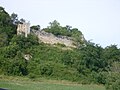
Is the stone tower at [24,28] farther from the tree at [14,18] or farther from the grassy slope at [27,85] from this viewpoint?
the grassy slope at [27,85]

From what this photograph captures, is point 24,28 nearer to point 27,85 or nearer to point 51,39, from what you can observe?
point 51,39

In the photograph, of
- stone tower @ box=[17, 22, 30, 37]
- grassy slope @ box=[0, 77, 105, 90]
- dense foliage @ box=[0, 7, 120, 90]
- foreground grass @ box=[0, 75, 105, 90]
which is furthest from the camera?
stone tower @ box=[17, 22, 30, 37]

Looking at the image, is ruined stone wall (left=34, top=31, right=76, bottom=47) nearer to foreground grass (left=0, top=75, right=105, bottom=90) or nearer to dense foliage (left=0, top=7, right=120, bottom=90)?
dense foliage (left=0, top=7, right=120, bottom=90)

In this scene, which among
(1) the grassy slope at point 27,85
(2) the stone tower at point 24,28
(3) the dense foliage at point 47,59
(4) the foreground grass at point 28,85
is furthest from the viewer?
(2) the stone tower at point 24,28

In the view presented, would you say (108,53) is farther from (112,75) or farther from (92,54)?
(112,75)

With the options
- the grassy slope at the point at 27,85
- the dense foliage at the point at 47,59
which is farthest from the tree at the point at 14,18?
the grassy slope at the point at 27,85

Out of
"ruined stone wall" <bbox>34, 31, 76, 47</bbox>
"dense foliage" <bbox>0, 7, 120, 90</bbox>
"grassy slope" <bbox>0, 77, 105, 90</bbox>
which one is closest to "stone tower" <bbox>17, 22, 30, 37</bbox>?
"dense foliage" <bbox>0, 7, 120, 90</bbox>

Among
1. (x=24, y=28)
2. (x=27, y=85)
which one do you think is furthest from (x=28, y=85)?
(x=24, y=28)

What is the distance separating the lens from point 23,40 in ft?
145

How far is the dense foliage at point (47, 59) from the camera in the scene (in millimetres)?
39906

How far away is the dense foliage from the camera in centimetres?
3991

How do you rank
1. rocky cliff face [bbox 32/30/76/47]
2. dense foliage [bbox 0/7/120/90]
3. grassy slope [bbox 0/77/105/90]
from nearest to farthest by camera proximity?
grassy slope [bbox 0/77/105/90] < dense foliage [bbox 0/7/120/90] < rocky cliff face [bbox 32/30/76/47]

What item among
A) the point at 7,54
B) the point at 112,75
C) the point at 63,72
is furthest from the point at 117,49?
the point at 112,75

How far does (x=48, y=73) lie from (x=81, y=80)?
393 cm
